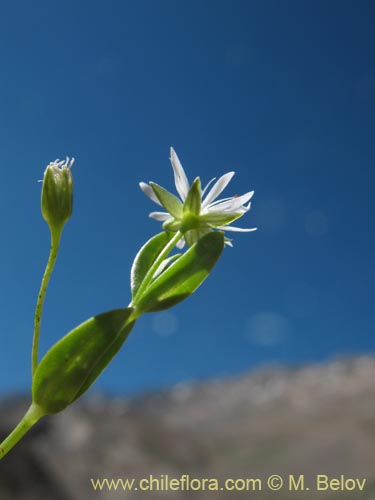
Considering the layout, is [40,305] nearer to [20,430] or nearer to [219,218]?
[20,430]

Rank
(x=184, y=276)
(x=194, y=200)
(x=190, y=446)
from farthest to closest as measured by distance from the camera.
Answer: (x=190, y=446)
(x=194, y=200)
(x=184, y=276)

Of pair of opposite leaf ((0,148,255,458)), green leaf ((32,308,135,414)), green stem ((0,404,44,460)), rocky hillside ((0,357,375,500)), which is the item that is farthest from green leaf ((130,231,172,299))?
rocky hillside ((0,357,375,500))

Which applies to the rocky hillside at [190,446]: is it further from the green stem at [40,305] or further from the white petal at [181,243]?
the green stem at [40,305]

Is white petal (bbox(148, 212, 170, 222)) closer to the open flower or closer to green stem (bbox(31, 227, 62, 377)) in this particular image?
the open flower

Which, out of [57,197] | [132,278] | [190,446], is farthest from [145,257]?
[190,446]

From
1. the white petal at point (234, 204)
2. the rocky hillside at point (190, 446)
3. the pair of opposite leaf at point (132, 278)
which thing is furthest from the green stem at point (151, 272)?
the rocky hillside at point (190, 446)

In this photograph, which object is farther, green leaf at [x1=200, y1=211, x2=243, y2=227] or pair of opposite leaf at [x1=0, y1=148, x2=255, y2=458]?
green leaf at [x1=200, y1=211, x2=243, y2=227]
